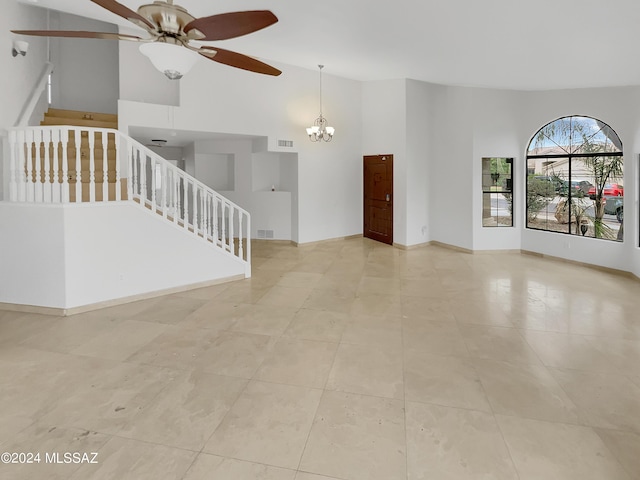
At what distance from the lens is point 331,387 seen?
289 centimetres

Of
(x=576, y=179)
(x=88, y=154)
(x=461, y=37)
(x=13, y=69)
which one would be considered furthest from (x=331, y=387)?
(x=576, y=179)

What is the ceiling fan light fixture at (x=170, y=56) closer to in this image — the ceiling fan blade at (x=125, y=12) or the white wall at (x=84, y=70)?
the ceiling fan blade at (x=125, y=12)

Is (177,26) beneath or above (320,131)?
beneath

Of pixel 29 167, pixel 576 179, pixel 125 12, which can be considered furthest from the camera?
pixel 576 179

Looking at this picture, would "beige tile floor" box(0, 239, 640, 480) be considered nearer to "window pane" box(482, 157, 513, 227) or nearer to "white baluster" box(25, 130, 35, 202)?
"white baluster" box(25, 130, 35, 202)

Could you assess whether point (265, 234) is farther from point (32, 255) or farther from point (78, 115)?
point (32, 255)

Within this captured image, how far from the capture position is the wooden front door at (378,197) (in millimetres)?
8719

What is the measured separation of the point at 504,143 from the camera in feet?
25.9

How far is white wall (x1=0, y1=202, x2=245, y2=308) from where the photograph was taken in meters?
4.37

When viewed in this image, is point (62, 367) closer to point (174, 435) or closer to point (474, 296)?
point (174, 435)

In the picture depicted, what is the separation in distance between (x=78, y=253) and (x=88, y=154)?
2.08m

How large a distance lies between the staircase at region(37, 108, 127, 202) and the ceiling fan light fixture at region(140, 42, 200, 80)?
2.39 meters

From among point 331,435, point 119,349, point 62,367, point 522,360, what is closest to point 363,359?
point 331,435

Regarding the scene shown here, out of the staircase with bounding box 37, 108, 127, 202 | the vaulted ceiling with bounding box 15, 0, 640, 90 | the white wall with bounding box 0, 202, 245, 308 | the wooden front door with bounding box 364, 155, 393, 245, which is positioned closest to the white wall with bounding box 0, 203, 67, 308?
the white wall with bounding box 0, 202, 245, 308
